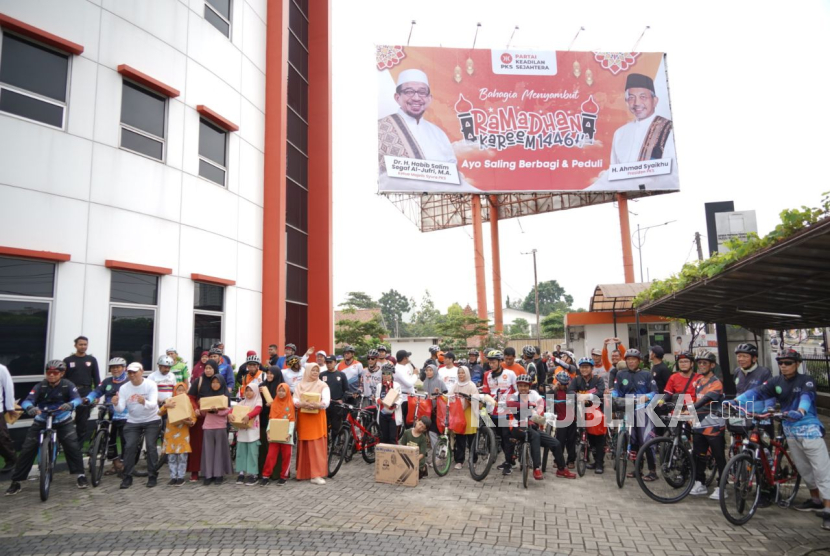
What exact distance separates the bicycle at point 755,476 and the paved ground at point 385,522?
167 millimetres

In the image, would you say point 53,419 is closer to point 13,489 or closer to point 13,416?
point 13,416

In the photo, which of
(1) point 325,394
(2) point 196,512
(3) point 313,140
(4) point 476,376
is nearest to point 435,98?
(3) point 313,140

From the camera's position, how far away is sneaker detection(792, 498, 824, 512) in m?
6.12

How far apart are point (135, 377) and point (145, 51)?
279 inches

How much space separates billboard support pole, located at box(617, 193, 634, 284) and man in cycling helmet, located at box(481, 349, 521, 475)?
2549 centimetres

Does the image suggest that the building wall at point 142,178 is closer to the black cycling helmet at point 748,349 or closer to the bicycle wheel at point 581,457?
the bicycle wheel at point 581,457

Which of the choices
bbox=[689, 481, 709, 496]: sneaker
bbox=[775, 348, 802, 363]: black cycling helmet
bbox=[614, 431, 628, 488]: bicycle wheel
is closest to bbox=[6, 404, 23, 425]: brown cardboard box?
bbox=[614, 431, 628, 488]: bicycle wheel

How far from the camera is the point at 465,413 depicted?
8367 mm

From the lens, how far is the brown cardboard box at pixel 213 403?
25.6 feet

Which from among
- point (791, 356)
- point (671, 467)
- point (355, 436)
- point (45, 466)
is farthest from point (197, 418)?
point (791, 356)

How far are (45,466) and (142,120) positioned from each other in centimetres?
704

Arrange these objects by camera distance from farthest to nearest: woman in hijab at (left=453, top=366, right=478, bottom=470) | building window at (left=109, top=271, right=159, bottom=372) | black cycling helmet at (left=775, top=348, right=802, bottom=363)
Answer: building window at (left=109, top=271, right=159, bottom=372) < woman in hijab at (left=453, top=366, right=478, bottom=470) < black cycling helmet at (left=775, top=348, right=802, bottom=363)

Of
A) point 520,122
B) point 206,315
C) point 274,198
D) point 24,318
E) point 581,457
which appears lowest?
point 581,457

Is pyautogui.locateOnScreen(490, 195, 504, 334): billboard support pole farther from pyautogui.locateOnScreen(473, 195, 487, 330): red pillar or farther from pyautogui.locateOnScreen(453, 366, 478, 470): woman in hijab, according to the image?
pyautogui.locateOnScreen(453, 366, 478, 470): woman in hijab
